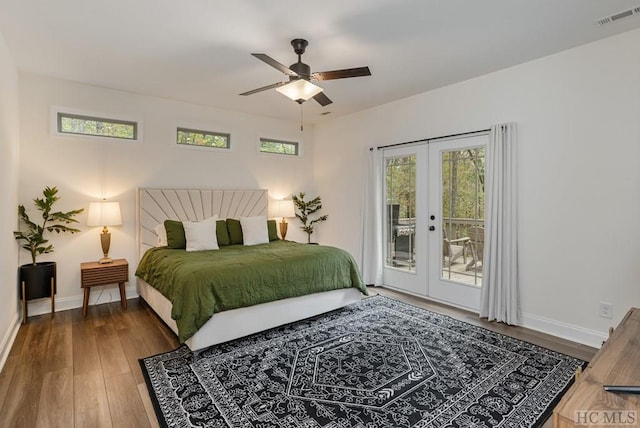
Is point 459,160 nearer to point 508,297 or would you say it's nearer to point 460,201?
point 460,201

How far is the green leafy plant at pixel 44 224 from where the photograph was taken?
381 centimetres

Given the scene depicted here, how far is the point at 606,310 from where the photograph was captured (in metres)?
3.07

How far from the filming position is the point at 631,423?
1104mm

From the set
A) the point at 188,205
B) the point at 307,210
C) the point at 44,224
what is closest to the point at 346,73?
the point at 188,205

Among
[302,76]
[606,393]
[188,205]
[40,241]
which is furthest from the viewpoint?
[188,205]

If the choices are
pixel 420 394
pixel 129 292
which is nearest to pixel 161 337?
pixel 129 292

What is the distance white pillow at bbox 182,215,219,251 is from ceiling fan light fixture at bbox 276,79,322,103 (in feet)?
7.17

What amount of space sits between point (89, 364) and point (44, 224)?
7.09ft

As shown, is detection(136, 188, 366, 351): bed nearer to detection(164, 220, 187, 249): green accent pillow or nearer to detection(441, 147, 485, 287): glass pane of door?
detection(164, 220, 187, 249): green accent pillow

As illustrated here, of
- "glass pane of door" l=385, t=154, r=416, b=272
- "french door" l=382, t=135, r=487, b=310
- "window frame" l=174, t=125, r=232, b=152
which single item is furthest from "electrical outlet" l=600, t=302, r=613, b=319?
"window frame" l=174, t=125, r=232, b=152

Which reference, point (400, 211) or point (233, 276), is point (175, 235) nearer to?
point (233, 276)

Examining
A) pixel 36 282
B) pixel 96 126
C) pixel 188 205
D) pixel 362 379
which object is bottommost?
pixel 362 379

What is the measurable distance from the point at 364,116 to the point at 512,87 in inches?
89.1

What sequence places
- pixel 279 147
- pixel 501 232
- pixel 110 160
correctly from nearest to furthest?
1. pixel 501 232
2. pixel 110 160
3. pixel 279 147
